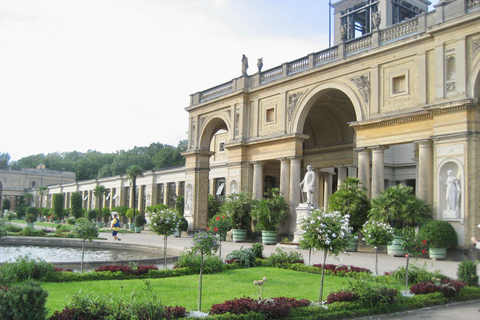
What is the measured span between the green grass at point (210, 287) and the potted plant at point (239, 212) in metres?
14.2

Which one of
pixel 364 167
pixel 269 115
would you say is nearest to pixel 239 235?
pixel 269 115

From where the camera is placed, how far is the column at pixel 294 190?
26.3 m

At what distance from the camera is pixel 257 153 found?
95.5 feet

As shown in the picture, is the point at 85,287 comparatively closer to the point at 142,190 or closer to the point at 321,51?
the point at 321,51

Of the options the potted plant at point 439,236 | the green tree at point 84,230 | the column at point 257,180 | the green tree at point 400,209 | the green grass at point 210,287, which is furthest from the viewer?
the column at point 257,180

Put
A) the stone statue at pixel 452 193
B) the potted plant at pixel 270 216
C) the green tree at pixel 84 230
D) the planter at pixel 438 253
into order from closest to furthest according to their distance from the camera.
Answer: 1. the green tree at pixel 84 230
2. the planter at pixel 438 253
3. the stone statue at pixel 452 193
4. the potted plant at pixel 270 216

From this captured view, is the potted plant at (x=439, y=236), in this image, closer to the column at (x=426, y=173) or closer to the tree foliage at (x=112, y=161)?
the column at (x=426, y=173)

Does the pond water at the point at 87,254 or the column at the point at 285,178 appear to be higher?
the column at the point at 285,178

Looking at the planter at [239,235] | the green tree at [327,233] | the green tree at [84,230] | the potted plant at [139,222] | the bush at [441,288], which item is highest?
the green tree at [327,233]

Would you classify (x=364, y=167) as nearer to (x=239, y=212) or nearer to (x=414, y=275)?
(x=239, y=212)

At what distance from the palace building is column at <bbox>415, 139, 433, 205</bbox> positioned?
0.04 meters

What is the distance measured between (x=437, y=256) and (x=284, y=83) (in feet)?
45.8

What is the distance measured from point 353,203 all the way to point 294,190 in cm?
568

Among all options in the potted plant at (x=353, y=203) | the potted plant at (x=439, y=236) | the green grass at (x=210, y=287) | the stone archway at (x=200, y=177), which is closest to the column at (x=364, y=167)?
the potted plant at (x=353, y=203)
